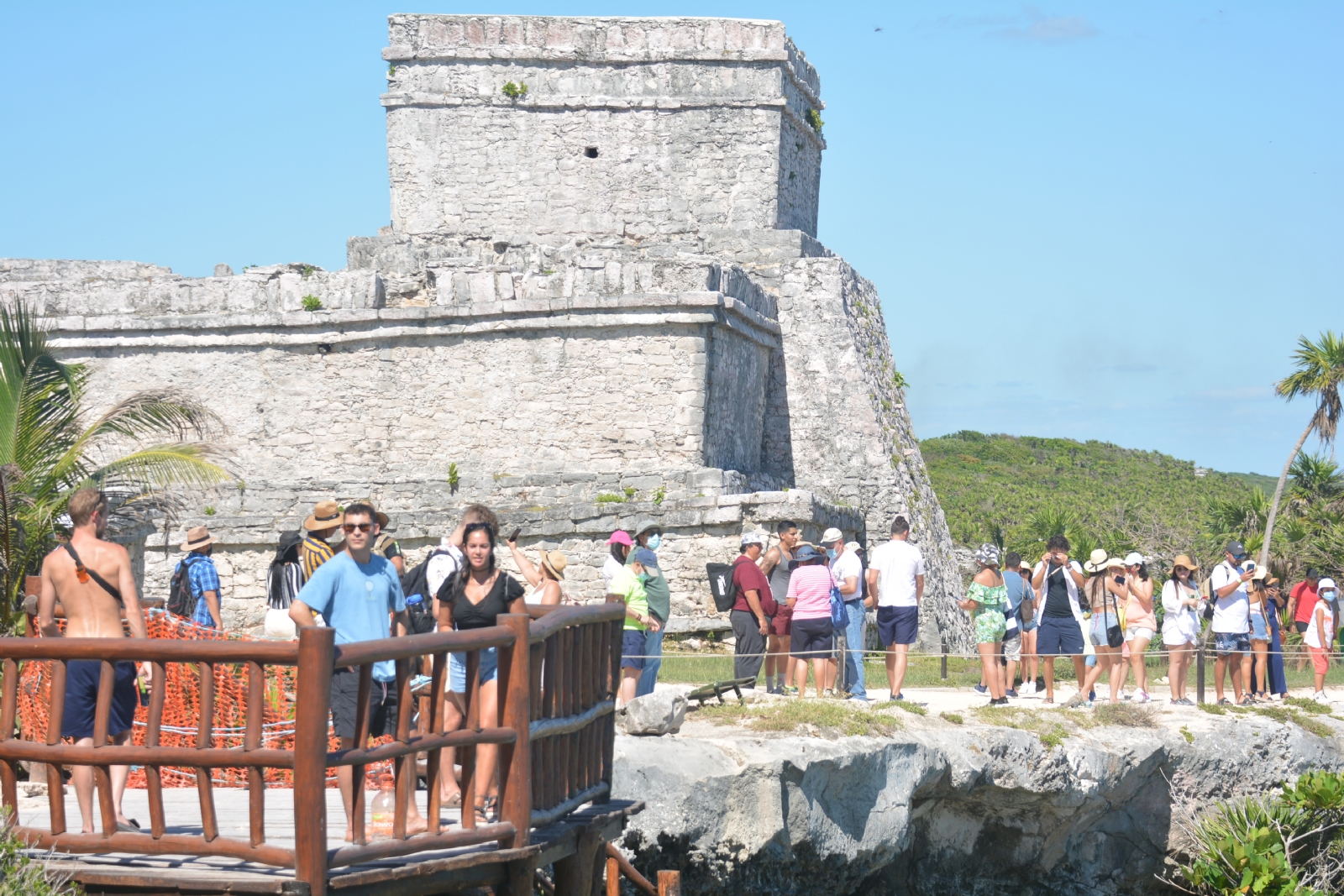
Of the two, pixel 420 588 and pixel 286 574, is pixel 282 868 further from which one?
pixel 286 574

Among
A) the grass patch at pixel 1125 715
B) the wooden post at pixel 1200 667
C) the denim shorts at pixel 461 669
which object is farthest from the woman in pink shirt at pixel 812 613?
the denim shorts at pixel 461 669

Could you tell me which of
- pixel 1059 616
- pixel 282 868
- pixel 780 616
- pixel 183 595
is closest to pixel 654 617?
pixel 780 616

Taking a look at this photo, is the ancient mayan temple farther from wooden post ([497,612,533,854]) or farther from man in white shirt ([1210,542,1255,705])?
wooden post ([497,612,533,854])

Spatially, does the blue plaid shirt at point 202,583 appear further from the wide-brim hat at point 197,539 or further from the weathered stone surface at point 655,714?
the weathered stone surface at point 655,714

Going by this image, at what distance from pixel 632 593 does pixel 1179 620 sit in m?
5.27

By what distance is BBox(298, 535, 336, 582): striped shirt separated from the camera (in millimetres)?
8492

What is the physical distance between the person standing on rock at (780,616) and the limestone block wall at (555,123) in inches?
348

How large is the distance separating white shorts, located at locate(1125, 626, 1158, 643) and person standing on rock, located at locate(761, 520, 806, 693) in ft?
9.81

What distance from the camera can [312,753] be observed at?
5.22 metres

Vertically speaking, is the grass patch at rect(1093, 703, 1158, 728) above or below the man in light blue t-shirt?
below

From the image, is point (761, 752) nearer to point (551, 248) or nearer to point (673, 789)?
point (673, 789)

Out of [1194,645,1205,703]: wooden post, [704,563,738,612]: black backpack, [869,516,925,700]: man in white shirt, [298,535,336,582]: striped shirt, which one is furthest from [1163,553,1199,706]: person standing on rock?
[298,535,336,582]: striped shirt

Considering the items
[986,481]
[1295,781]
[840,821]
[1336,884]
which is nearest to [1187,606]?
[1295,781]

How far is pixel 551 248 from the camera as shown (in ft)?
57.7
